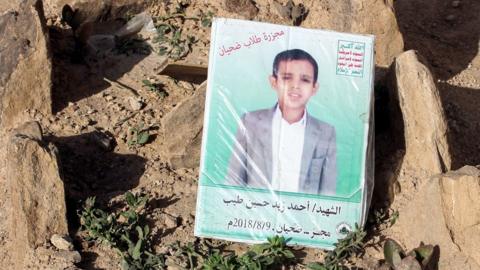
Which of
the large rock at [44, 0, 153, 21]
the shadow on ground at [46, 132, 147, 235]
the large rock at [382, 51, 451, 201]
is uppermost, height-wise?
the large rock at [44, 0, 153, 21]

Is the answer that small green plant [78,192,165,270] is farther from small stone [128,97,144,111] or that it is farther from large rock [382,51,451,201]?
large rock [382,51,451,201]

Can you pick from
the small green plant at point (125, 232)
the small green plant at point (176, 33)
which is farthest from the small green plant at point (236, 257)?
the small green plant at point (176, 33)

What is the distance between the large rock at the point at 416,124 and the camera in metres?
4.96

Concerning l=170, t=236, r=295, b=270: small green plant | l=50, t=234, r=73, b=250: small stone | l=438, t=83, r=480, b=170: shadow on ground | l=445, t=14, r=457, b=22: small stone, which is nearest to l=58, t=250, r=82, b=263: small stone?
l=50, t=234, r=73, b=250: small stone

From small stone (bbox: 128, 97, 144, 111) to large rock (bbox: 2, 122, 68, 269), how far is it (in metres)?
0.80

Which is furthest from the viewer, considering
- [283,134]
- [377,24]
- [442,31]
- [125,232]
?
[442,31]

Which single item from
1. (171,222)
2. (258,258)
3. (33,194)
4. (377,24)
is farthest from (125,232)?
(377,24)

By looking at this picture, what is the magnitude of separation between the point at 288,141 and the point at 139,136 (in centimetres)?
87

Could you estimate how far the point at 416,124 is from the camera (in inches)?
198

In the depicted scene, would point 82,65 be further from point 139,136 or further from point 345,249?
point 345,249

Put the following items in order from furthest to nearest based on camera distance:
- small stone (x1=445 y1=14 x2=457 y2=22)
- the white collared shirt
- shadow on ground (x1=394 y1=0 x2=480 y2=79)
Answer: small stone (x1=445 y1=14 x2=457 y2=22) < shadow on ground (x1=394 y1=0 x2=480 y2=79) < the white collared shirt

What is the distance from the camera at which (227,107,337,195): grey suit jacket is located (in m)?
4.79

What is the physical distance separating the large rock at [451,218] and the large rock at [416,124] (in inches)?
9.8

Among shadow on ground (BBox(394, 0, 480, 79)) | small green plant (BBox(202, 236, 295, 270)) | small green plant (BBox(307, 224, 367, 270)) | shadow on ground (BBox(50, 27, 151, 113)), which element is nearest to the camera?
small green plant (BBox(202, 236, 295, 270))
